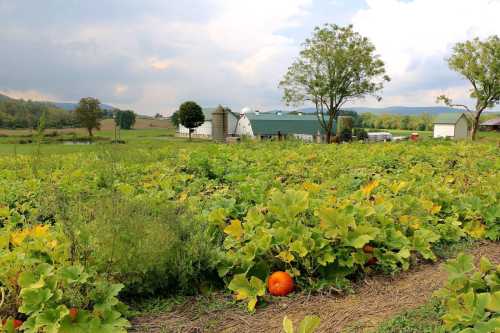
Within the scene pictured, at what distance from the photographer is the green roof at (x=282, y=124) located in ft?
147

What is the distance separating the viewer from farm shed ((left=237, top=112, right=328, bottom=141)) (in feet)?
147

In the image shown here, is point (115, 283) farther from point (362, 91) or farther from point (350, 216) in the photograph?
point (362, 91)

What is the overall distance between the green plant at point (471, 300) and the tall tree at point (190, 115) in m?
49.9

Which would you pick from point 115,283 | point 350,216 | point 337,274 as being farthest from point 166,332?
point 350,216

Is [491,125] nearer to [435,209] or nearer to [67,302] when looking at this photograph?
[435,209]

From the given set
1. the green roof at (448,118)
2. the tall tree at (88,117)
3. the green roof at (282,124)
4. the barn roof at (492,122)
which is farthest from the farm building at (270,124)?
the tall tree at (88,117)

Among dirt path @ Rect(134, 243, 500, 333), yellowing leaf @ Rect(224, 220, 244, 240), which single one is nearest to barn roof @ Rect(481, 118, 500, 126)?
dirt path @ Rect(134, 243, 500, 333)

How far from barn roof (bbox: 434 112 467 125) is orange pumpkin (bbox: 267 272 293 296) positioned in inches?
1973

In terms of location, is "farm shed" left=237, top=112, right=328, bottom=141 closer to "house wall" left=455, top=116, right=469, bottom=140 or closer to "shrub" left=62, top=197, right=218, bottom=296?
"house wall" left=455, top=116, right=469, bottom=140

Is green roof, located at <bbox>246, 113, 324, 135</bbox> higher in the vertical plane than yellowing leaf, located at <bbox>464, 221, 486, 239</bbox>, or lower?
higher

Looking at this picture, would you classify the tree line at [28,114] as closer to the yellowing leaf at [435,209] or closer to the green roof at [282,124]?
the yellowing leaf at [435,209]

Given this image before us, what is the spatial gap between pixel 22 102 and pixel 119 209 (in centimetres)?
153

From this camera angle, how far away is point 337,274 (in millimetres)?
2928

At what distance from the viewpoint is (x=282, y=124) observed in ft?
150
